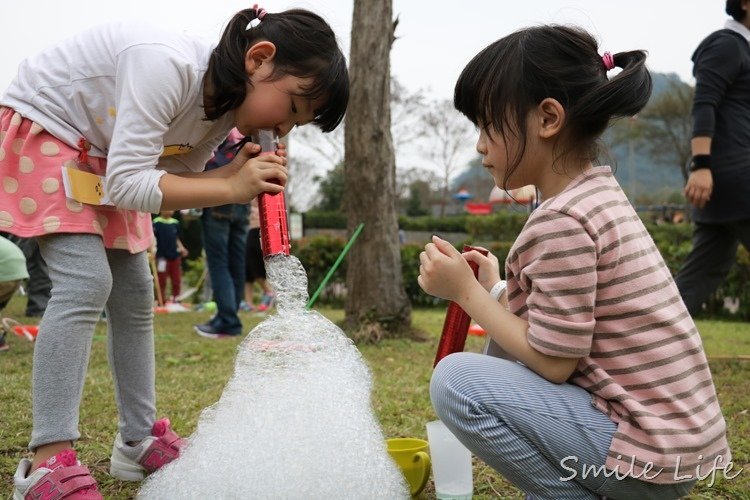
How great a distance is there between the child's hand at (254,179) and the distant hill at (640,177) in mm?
28759

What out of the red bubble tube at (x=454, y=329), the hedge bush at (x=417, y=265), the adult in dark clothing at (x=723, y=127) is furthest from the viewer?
the hedge bush at (x=417, y=265)

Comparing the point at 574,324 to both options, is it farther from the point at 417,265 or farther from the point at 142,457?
the point at 417,265

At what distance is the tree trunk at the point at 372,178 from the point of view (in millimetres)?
4367

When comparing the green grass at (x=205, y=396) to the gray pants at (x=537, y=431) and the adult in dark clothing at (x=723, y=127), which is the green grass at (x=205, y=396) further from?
the adult in dark clothing at (x=723, y=127)

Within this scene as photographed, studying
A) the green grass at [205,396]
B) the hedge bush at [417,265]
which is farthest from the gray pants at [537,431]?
the hedge bush at [417,265]

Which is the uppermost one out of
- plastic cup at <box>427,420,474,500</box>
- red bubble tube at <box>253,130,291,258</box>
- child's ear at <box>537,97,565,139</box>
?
child's ear at <box>537,97,565,139</box>

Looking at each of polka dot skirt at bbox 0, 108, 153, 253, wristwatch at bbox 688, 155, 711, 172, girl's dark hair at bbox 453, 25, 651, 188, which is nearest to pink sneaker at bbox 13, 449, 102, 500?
polka dot skirt at bbox 0, 108, 153, 253

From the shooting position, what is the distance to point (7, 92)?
1.75 meters

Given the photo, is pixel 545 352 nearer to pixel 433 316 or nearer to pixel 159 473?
pixel 159 473

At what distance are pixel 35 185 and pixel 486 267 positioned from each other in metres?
1.05

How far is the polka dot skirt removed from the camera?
164cm

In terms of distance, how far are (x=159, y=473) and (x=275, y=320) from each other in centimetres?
41

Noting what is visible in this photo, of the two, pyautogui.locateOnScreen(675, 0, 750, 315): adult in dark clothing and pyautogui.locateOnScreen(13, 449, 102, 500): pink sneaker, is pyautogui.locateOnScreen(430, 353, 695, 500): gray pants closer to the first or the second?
pyautogui.locateOnScreen(13, 449, 102, 500): pink sneaker

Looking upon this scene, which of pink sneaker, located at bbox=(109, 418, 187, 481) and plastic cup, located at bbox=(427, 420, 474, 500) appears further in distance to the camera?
pink sneaker, located at bbox=(109, 418, 187, 481)
